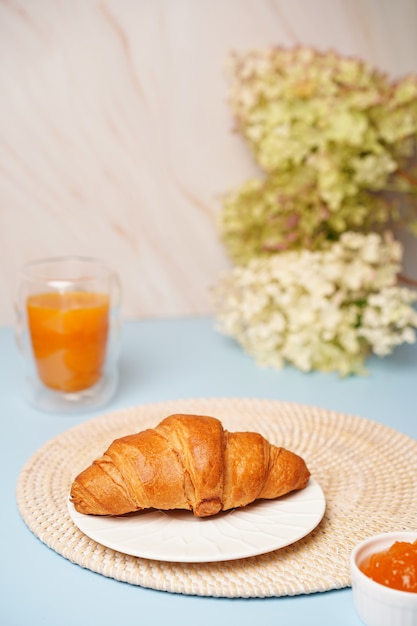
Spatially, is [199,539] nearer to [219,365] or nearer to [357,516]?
[357,516]

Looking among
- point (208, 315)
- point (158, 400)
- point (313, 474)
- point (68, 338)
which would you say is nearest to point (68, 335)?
point (68, 338)

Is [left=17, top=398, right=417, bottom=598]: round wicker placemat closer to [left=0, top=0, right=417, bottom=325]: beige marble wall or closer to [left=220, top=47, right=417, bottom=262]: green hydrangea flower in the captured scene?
[left=220, top=47, right=417, bottom=262]: green hydrangea flower

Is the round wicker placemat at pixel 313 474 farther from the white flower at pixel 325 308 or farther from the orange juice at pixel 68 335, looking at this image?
the white flower at pixel 325 308

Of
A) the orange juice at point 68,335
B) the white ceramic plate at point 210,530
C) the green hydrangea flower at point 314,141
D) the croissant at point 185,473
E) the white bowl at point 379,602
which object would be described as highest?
the green hydrangea flower at point 314,141

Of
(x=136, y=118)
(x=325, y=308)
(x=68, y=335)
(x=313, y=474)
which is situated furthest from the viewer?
(x=136, y=118)

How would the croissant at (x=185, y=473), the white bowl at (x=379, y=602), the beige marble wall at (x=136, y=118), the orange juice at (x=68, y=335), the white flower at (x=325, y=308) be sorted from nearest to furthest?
1. the white bowl at (x=379, y=602)
2. the croissant at (x=185, y=473)
3. the orange juice at (x=68, y=335)
4. the white flower at (x=325, y=308)
5. the beige marble wall at (x=136, y=118)

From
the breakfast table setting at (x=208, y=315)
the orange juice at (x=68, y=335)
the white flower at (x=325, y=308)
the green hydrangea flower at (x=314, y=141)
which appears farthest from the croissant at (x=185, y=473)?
the green hydrangea flower at (x=314, y=141)

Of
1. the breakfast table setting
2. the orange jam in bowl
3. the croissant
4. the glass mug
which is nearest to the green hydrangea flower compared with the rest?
the breakfast table setting

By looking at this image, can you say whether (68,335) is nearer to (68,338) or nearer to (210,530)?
(68,338)
